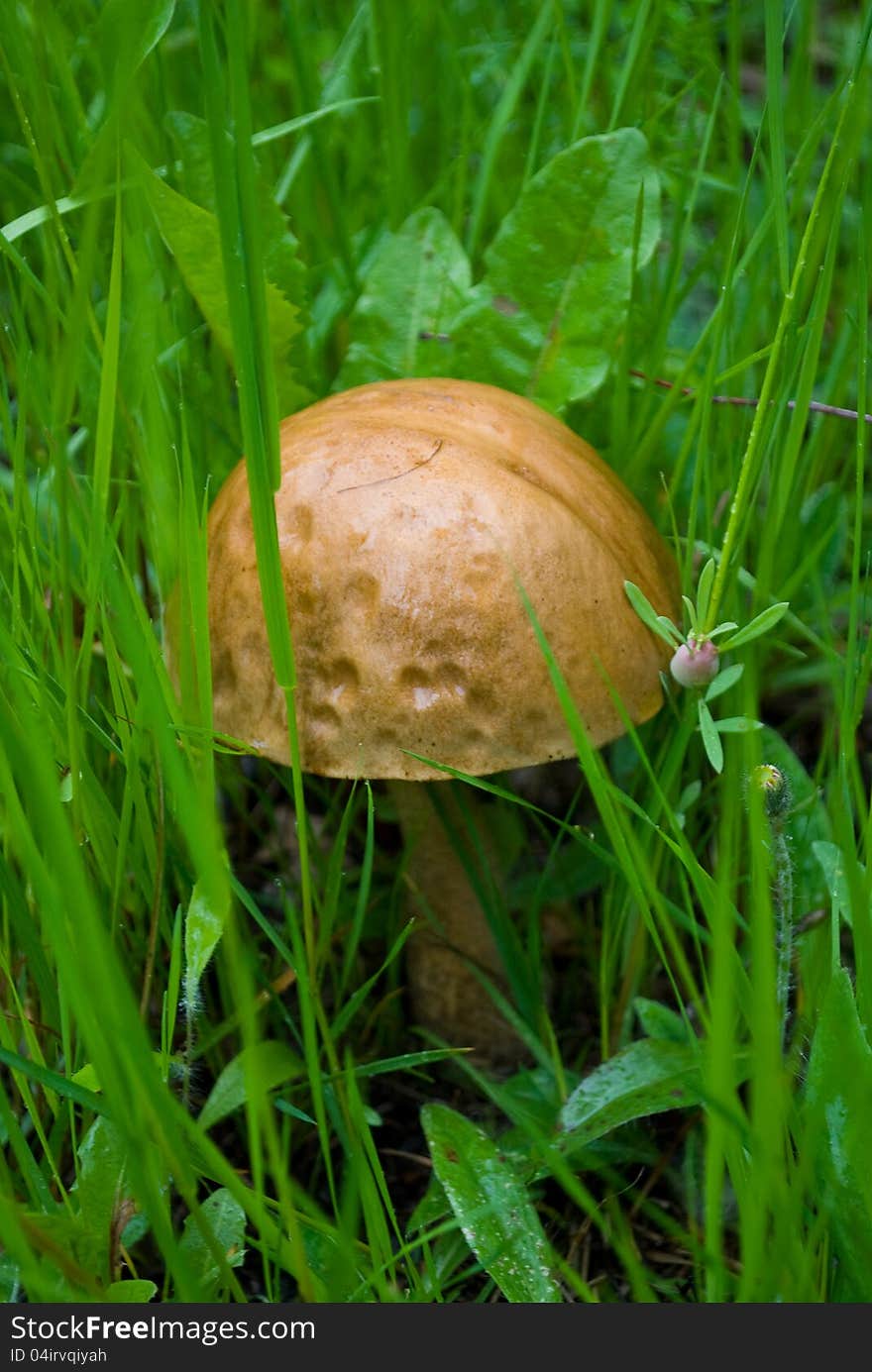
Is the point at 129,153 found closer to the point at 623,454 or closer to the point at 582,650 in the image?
the point at 582,650

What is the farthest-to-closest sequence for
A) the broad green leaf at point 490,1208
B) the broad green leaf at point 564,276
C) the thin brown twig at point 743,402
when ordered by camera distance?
the broad green leaf at point 564,276 < the thin brown twig at point 743,402 < the broad green leaf at point 490,1208

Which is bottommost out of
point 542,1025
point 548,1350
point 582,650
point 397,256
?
point 542,1025

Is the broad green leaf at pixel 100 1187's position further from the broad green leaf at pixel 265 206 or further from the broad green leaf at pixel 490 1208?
the broad green leaf at pixel 265 206

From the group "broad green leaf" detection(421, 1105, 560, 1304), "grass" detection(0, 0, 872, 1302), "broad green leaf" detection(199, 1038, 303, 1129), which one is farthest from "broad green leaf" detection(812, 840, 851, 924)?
"broad green leaf" detection(199, 1038, 303, 1129)

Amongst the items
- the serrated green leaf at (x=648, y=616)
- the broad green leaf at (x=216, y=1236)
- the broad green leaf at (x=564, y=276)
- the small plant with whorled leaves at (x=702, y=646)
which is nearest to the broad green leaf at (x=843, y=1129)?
the small plant with whorled leaves at (x=702, y=646)

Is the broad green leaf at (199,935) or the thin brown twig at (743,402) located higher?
the thin brown twig at (743,402)

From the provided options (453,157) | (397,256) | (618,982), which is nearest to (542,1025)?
(618,982)

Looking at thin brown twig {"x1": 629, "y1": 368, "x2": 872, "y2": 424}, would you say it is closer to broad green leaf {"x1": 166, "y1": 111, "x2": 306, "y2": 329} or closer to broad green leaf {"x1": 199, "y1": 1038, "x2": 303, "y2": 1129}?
broad green leaf {"x1": 166, "y1": 111, "x2": 306, "y2": 329}

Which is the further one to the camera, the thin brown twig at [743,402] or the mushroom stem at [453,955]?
the mushroom stem at [453,955]
